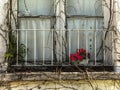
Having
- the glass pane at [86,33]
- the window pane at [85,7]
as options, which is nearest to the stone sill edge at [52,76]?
the glass pane at [86,33]

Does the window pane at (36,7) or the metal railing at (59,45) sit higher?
the window pane at (36,7)

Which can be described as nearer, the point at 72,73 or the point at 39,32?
the point at 72,73

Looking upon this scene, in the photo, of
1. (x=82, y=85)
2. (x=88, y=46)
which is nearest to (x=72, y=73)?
(x=82, y=85)

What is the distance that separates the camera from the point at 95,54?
6.75 m

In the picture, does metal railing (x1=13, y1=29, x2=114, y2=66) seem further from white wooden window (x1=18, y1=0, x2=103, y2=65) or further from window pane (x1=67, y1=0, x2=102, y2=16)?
window pane (x1=67, y1=0, x2=102, y2=16)

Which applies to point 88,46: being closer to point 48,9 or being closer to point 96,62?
point 96,62

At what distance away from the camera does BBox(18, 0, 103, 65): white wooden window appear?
6.84 m

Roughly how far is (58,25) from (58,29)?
10 cm

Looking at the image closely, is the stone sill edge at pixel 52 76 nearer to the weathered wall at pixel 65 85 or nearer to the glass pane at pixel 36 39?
the weathered wall at pixel 65 85

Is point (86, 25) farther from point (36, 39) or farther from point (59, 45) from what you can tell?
point (36, 39)

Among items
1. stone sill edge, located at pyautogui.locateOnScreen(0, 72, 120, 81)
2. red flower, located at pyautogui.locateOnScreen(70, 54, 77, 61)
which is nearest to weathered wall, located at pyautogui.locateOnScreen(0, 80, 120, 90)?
stone sill edge, located at pyautogui.locateOnScreen(0, 72, 120, 81)

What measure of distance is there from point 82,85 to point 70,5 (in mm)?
1397

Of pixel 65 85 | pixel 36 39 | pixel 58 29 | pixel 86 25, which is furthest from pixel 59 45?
pixel 65 85

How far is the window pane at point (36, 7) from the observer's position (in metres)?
6.94
